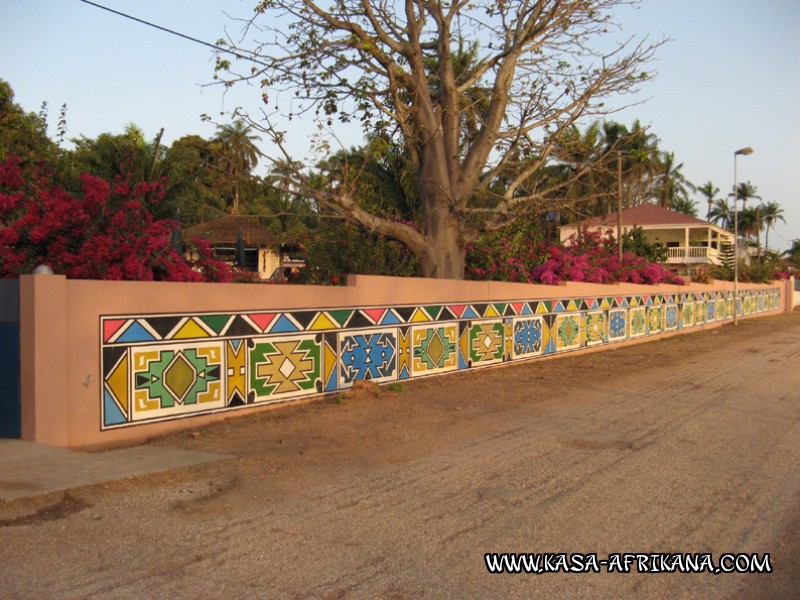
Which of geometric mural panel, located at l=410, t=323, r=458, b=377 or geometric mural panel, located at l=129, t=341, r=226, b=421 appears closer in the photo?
geometric mural panel, located at l=129, t=341, r=226, b=421

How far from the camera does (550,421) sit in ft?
34.3

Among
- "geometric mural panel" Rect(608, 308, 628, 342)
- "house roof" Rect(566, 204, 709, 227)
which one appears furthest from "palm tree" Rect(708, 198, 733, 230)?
"geometric mural panel" Rect(608, 308, 628, 342)

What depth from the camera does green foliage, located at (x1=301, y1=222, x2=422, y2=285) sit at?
53.6 ft

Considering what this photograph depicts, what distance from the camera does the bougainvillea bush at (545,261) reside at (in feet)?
62.3

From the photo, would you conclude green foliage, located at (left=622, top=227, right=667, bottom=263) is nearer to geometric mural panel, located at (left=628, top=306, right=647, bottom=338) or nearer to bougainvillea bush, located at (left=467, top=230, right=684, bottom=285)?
bougainvillea bush, located at (left=467, top=230, right=684, bottom=285)

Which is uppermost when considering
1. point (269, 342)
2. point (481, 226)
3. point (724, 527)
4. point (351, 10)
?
point (351, 10)

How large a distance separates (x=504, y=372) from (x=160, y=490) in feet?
32.0

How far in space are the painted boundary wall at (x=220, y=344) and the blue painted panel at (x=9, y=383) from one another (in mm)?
204

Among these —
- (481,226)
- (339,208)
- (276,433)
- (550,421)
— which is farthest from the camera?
(481,226)

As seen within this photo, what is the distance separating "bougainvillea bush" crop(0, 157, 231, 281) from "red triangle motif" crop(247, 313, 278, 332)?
0.93m

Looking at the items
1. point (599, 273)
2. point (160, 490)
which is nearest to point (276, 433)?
point (160, 490)

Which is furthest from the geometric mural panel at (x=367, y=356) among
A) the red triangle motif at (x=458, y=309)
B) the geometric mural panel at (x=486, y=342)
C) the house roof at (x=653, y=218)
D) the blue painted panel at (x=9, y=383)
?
the house roof at (x=653, y=218)

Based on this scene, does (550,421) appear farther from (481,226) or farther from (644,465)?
(481,226)

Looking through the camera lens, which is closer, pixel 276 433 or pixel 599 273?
pixel 276 433
